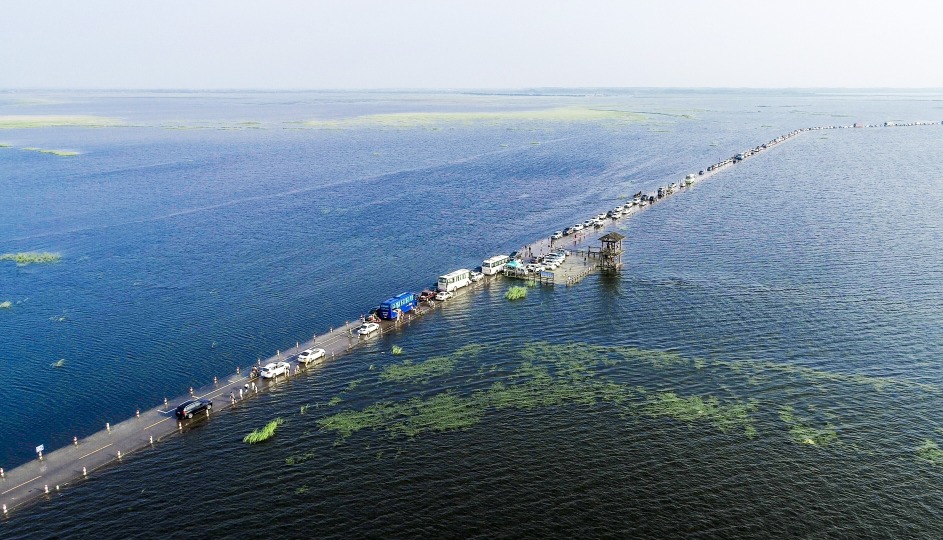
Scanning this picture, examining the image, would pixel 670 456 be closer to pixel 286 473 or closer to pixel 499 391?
pixel 499 391

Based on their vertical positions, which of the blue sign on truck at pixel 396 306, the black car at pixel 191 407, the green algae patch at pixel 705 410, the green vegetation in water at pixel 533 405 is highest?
the blue sign on truck at pixel 396 306

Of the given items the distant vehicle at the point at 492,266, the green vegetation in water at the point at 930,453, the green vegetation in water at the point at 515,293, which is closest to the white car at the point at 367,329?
the green vegetation in water at the point at 515,293

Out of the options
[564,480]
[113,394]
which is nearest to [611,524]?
[564,480]

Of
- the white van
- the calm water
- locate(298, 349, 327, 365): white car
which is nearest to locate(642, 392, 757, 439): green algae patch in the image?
the calm water

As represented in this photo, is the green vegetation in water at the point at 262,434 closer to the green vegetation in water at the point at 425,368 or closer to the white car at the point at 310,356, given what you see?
the white car at the point at 310,356

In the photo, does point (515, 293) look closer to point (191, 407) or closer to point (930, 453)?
point (191, 407)

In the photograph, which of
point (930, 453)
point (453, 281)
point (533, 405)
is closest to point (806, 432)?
point (930, 453)
